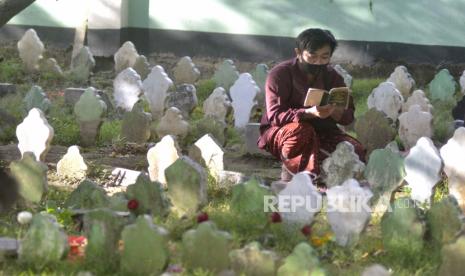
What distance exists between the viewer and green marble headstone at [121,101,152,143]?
8.08m

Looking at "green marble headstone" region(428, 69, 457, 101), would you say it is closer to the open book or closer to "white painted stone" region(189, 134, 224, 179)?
the open book

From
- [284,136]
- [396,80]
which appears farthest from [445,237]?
[396,80]

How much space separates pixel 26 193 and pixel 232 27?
22.1 ft

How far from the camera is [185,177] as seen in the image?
5.54m

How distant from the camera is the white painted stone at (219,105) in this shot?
873cm

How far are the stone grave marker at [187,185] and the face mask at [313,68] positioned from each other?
1.47 metres

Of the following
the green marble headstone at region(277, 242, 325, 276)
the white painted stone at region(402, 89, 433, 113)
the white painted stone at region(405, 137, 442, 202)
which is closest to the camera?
the green marble headstone at region(277, 242, 325, 276)

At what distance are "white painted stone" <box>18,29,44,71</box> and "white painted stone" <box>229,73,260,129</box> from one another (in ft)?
9.96

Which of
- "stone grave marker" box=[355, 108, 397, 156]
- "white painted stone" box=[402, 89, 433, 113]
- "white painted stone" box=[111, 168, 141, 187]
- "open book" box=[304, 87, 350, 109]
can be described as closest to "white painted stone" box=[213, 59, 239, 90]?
"white painted stone" box=[402, 89, 433, 113]

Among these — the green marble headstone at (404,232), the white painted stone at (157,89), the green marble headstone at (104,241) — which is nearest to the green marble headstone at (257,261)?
the green marble headstone at (104,241)

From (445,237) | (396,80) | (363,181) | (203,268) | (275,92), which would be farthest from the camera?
(396,80)

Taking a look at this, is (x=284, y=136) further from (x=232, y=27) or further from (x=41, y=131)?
(x=232, y=27)

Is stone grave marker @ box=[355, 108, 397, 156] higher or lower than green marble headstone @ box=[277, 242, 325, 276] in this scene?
higher

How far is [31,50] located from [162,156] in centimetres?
502
